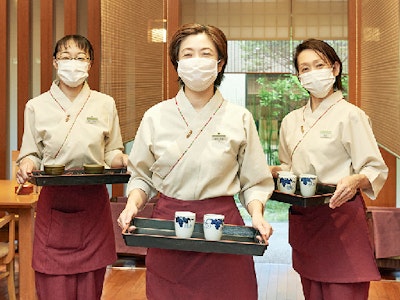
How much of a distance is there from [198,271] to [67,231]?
3.33 feet

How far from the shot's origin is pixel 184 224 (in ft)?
6.30

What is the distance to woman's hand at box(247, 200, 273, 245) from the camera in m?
1.90

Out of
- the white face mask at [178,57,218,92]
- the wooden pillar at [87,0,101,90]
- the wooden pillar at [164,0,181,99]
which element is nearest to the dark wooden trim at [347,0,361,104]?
the wooden pillar at [164,0,181,99]

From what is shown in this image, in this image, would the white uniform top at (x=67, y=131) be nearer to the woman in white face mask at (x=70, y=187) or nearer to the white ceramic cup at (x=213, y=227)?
the woman in white face mask at (x=70, y=187)

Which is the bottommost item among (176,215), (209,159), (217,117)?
(176,215)

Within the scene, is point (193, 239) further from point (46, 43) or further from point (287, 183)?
point (46, 43)

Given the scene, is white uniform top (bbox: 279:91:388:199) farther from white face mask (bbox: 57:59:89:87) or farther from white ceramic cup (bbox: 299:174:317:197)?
white face mask (bbox: 57:59:89:87)

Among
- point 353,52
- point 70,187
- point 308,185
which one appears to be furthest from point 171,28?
point 308,185

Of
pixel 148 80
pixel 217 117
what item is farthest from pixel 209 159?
pixel 148 80

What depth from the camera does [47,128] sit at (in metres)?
2.91

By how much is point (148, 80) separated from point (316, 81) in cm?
228

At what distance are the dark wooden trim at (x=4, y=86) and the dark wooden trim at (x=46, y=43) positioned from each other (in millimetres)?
325

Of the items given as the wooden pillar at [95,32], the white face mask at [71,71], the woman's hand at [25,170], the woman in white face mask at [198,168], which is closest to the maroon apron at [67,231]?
the woman's hand at [25,170]

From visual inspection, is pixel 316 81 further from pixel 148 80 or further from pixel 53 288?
pixel 148 80
